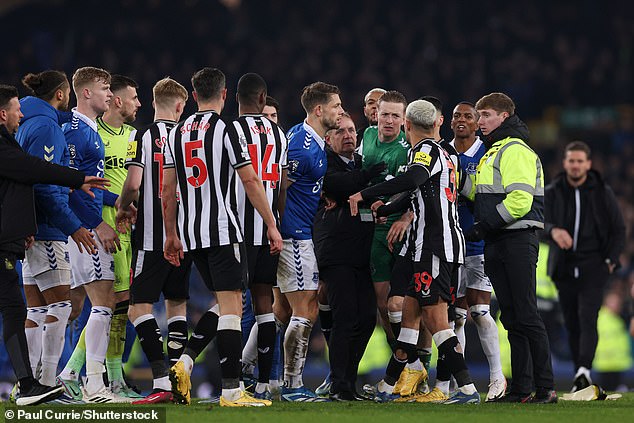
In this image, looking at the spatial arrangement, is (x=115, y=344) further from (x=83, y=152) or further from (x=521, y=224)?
(x=521, y=224)

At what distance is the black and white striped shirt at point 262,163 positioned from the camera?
7.74 meters

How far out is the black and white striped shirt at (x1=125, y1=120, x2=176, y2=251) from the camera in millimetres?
8084

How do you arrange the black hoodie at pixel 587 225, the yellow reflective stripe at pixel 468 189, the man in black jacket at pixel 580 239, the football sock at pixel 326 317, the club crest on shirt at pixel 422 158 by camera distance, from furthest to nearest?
the black hoodie at pixel 587 225 < the man in black jacket at pixel 580 239 < the football sock at pixel 326 317 < the yellow reflective stripe at pixel 468 189 < the club crest on shirt at pixel 422 158

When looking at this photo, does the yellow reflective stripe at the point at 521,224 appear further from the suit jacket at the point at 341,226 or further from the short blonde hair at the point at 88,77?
the short blonde hair at the point at 88,77

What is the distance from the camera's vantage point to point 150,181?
8242 mm

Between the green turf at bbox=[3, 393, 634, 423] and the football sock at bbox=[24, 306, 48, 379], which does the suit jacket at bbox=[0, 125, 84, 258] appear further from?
the green turf at bbox=[3, 393, 634, 423]

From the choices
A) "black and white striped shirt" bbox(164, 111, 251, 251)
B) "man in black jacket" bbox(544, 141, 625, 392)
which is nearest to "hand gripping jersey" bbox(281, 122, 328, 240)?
"black and white striped shirt" bbox(164, 111, 251, 251)

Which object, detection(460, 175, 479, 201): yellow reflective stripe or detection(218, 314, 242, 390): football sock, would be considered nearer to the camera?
detection(218, 314, 242, 390): football sock

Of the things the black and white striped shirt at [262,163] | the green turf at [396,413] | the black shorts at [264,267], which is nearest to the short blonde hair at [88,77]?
the black and white striped shirt at [262,163]

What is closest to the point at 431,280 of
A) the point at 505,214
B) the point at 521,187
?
the point at 505,214

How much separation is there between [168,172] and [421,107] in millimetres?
1977

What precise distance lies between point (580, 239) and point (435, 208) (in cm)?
332

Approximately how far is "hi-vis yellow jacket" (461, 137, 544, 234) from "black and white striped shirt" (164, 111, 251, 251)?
2017mm

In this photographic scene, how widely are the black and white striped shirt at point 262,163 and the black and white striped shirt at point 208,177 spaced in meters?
0.32
